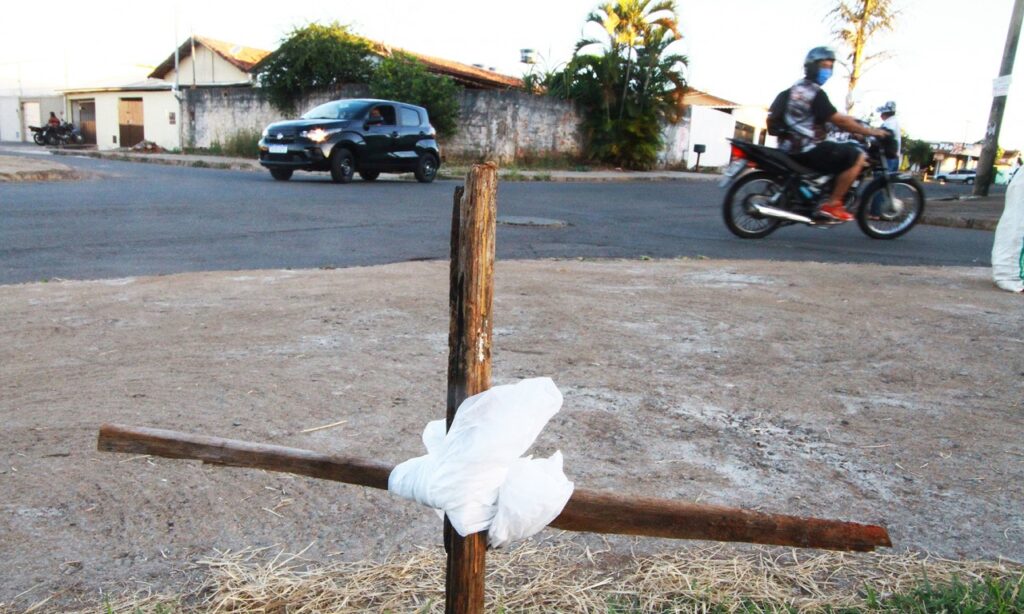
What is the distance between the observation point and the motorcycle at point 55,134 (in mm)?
32906

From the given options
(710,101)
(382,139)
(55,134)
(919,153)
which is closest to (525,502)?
(382,139)

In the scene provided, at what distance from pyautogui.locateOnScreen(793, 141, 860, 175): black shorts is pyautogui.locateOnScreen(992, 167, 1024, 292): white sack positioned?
1911mm

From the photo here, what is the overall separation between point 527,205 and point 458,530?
9.93 meters

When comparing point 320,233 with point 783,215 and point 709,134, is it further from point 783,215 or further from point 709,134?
point 709,134

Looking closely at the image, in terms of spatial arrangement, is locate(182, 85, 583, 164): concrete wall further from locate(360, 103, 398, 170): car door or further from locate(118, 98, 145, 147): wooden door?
locate(360, 103, 398, 170): car door

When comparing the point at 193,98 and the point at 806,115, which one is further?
the point at 193,98

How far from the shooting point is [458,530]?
136 centimetres

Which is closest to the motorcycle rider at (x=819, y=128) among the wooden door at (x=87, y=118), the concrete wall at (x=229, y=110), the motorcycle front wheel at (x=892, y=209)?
the motorcycle front wheel at (x=892, y=209)

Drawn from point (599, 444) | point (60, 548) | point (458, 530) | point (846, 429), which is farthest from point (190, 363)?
point (846, 429)

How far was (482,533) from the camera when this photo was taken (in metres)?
1.40

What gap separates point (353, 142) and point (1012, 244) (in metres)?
10.5

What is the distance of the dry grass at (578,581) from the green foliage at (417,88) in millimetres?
20058

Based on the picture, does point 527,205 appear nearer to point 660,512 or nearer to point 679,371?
point 679,371

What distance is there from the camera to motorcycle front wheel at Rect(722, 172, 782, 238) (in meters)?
7.81
